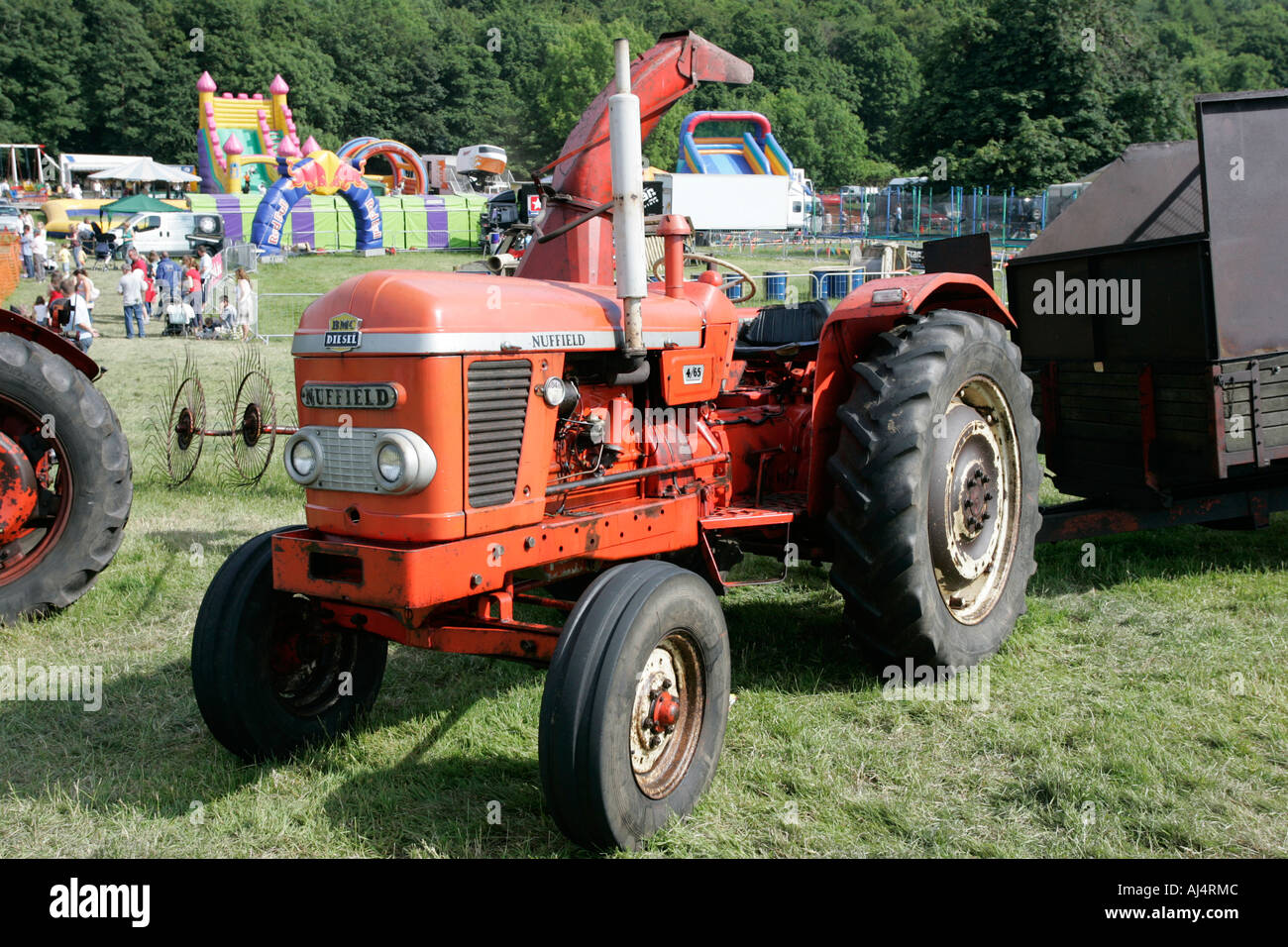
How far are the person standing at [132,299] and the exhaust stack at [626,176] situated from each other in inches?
720

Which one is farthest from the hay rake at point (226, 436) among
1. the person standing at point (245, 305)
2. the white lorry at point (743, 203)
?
the white lorry at point (743, 203)

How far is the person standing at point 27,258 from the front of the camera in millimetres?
28312

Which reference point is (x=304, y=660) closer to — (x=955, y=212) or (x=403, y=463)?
(x=403, y=463)

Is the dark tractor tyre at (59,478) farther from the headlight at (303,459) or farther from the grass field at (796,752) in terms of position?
the headlight at (303,459)

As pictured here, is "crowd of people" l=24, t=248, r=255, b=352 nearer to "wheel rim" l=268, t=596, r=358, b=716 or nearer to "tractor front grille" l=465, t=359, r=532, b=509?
"wheel rim" l=268, t=596, r=358, b=716

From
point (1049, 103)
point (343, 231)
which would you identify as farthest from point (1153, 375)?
point (1049, 103)

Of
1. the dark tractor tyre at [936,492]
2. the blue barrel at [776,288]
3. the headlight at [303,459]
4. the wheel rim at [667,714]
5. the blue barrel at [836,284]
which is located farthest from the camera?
the blue barrel at [776,288]

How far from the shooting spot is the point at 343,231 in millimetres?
37469

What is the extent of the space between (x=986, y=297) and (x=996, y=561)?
1.27 metres

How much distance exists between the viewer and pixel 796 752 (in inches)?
148

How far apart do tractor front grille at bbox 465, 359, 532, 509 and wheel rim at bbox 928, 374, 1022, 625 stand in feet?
5.95
